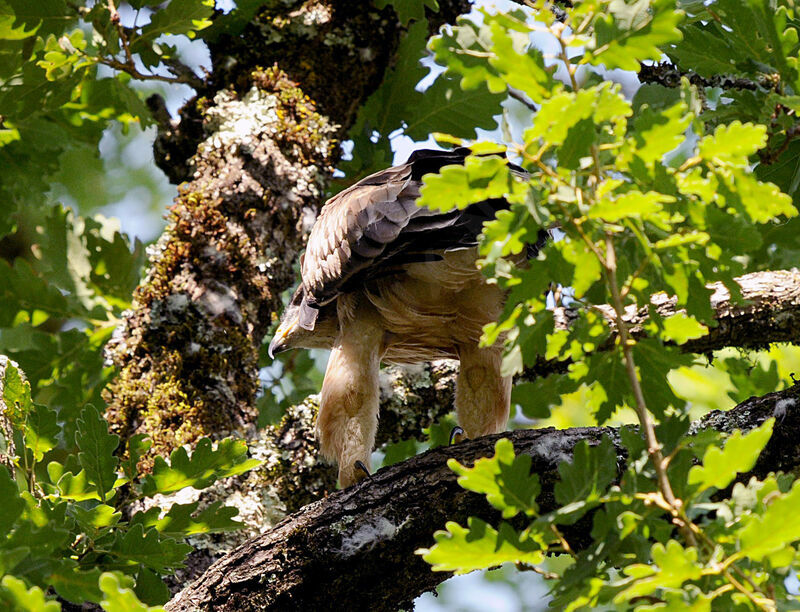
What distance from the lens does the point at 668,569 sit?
5.30 ft

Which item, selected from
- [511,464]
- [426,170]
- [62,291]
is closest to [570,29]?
[511,464]

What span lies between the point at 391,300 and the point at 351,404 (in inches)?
18.4

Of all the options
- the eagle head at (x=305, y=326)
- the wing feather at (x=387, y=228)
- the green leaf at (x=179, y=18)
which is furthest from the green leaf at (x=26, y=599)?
the green leaf at (x=179, y=18)

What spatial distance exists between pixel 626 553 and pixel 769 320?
2.52 m

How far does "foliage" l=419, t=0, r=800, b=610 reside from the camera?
1.74 meters

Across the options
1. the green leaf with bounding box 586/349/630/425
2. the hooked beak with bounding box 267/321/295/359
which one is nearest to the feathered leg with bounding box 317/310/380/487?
the hooked beak with bounding box 267/321/295/359

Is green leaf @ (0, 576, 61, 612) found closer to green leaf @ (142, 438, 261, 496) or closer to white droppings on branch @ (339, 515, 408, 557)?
green leaf @ (142, 438, 261, 496)

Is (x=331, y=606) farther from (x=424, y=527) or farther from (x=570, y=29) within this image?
(x=570, y=29)

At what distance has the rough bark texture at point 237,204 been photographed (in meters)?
4.10

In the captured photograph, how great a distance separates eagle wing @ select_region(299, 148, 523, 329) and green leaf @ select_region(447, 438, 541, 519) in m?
1.26

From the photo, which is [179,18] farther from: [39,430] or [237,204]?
[39,430]

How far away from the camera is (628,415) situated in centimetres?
805

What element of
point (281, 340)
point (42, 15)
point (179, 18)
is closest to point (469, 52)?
point (281, 340)

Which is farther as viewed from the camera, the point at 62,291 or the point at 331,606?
the point at 62,291
